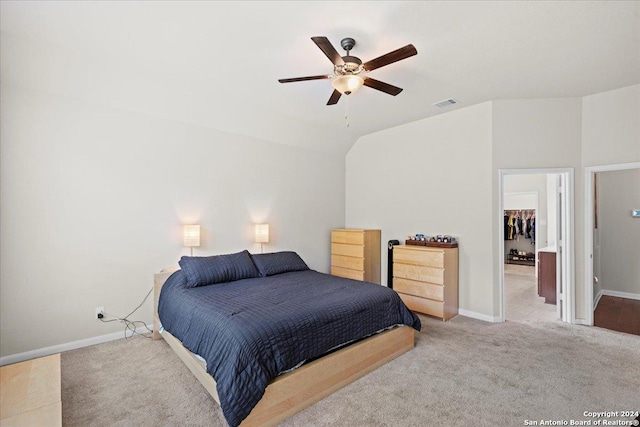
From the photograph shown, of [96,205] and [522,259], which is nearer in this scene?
[96,205]

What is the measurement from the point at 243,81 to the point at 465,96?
2.59 m

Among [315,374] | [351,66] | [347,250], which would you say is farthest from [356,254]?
[351,66]

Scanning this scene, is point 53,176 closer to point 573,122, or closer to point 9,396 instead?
point 9,396

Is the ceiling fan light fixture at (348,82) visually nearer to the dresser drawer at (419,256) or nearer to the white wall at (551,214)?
the dresser drawer at (419,256)

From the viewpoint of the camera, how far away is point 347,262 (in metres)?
5.07

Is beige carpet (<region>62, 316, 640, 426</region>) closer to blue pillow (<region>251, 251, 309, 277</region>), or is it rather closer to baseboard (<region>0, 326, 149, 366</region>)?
baseboard (<region>0, 326, 149, 366</region>)

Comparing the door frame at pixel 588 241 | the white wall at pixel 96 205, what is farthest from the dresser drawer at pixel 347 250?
the door frame at pixel 588 241

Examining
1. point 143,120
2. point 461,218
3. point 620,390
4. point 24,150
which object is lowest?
point 620,390

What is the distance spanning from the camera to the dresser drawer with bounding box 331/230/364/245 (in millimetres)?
4876

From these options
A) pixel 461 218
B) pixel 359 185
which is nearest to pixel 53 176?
pixel 359 185

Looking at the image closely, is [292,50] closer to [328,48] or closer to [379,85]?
[328,48]

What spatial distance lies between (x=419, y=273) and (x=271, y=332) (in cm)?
262

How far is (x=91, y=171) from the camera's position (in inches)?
124

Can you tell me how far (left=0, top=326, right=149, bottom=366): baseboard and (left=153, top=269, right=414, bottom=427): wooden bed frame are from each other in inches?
28.2
